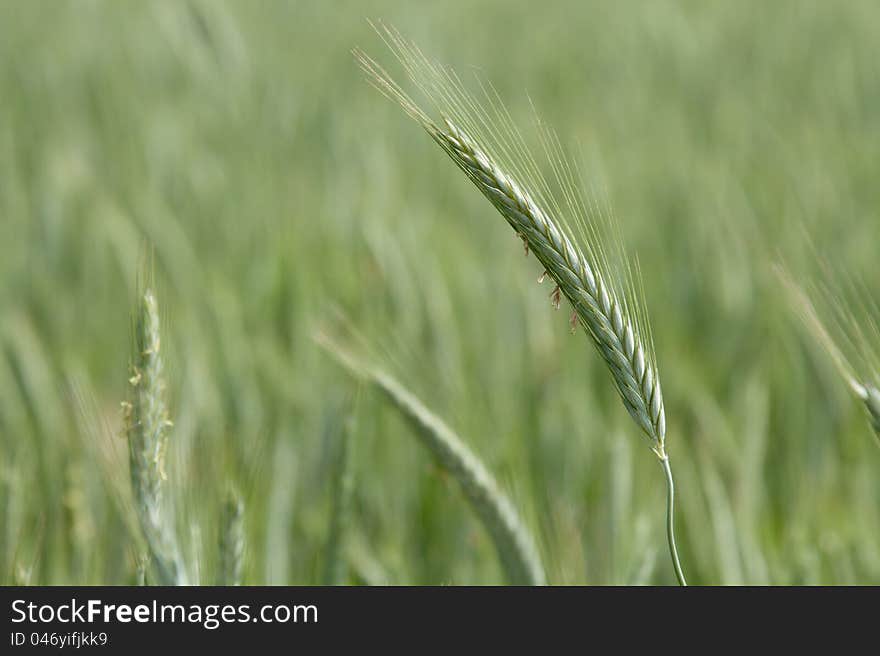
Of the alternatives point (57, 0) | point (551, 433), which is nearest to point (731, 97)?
point (551, 433)

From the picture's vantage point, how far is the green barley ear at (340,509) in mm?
891

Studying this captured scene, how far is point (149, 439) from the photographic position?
2.19 ft

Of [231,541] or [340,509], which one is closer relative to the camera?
[231,541]

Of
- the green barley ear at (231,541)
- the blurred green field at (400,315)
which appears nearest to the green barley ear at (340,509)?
the blurred green field at (400,315)

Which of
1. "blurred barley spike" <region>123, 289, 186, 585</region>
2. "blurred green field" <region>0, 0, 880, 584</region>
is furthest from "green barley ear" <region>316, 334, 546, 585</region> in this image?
"blurred barley spike" <region>123, 289, 186, 585</region>

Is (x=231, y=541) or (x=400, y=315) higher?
(x=400, y=315)

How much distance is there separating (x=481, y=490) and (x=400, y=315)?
82 centimetres

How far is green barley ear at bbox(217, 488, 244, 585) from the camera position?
0.72 metres

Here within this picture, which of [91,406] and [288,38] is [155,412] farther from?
[288,38]

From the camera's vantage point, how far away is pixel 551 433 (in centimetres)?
135

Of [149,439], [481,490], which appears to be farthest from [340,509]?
[149,439]

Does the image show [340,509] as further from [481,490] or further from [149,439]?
[149,439]

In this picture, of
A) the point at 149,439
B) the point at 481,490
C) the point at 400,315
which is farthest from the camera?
the point at 400,315
